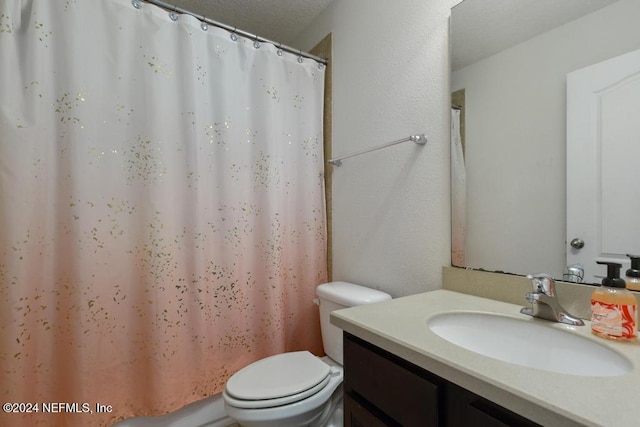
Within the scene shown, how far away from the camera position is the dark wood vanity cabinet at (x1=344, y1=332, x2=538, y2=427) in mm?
497

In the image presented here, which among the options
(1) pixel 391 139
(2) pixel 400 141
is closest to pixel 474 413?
(2) pixel 400 141

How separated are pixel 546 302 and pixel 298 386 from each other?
0.87 metres

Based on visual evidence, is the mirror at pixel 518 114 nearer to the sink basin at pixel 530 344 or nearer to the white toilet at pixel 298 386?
the sink basin at pixel 530 344

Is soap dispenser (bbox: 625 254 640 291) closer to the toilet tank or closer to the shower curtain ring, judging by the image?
the toilet tank

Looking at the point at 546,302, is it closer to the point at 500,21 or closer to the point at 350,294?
the point at 350,294

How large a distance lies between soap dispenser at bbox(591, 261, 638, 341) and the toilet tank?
692 millimetres

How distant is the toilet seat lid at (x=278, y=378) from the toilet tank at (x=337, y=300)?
0.14 metres

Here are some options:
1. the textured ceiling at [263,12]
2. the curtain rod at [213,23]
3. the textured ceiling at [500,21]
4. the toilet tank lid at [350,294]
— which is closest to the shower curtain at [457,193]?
the textured ceiling at [500,21]

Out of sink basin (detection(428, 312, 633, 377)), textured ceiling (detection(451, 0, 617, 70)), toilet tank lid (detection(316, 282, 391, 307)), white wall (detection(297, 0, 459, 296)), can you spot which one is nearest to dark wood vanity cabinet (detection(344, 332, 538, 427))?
sink basin (detection(428, 312, 633, 377))

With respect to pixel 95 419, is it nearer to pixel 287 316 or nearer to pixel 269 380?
pixel 269 380

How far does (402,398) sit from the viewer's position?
0.62m

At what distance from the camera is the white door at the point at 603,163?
71cm

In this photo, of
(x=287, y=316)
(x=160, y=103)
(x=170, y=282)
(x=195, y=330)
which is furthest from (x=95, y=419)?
(x=160, y=103)

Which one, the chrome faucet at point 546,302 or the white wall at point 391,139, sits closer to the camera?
the chrome faucet at point 546,302
